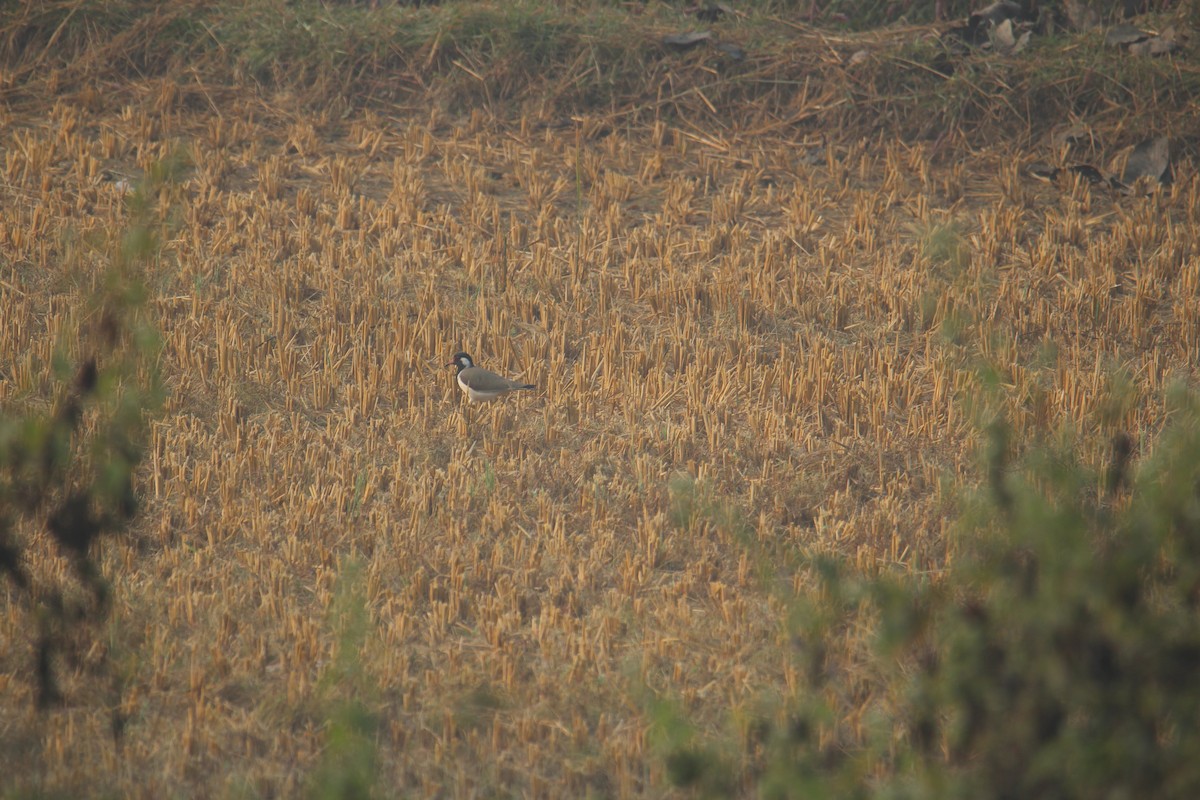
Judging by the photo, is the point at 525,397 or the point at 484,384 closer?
the point at 484,384

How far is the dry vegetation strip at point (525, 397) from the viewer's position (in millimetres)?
3781

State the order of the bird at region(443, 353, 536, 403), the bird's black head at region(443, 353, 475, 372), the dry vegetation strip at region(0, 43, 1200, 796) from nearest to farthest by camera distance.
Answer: the dry vegetation strip at region(0, 43, 1200, 796), the bird at region(443, 353, 536, 403), the bird's black head at region(443, 353, 475, 372)

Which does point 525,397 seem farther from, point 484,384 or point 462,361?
point 484,384

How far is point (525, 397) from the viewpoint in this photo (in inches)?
230

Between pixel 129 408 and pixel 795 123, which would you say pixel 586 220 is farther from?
pixel 129 408

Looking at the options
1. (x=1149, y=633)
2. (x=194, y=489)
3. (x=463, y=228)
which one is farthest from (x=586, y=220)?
(x=1149, y=633)

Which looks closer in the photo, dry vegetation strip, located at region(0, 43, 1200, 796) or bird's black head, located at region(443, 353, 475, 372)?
dry vegetation strip, located at region(0, 43, 1200, 796)

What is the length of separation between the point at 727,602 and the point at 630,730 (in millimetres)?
706

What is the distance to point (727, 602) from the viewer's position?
4.22 m

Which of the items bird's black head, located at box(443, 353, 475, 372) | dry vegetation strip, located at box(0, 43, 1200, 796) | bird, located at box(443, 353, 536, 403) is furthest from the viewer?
bird's black head, located at box(443, 353, 475, 372)

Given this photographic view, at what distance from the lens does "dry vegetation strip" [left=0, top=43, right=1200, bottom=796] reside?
378 cm

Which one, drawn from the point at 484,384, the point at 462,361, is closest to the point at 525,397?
the point at 462,361

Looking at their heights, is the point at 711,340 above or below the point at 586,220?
below

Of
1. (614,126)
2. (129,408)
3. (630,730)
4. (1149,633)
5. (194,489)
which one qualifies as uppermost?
(614,126)
